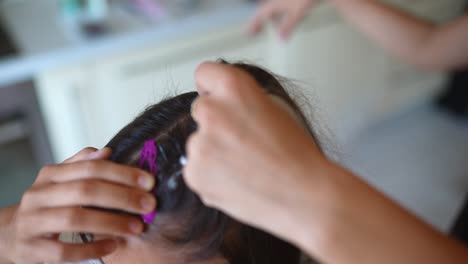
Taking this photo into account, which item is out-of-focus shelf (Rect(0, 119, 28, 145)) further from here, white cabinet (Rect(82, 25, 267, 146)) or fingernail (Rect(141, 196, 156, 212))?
fingernail (Rect(141, 196, 156, 212))

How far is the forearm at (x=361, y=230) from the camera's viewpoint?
366mm

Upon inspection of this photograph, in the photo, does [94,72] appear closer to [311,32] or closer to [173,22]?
[173,22]

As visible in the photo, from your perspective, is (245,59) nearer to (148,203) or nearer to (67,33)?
(67,33)

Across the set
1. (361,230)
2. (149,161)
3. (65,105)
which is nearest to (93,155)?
(149,161)

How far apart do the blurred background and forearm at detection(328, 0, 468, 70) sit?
0.21 metres

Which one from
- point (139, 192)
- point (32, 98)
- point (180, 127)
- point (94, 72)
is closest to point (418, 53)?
point (180, 127)

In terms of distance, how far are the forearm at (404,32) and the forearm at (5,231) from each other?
83 centimetres

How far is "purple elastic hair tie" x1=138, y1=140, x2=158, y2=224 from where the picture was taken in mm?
552

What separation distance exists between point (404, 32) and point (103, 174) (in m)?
0.85

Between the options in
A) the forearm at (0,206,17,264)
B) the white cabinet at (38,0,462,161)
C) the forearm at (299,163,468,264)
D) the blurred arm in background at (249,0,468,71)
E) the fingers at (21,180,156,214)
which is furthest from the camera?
the white cabinet at (38,0,462,161)

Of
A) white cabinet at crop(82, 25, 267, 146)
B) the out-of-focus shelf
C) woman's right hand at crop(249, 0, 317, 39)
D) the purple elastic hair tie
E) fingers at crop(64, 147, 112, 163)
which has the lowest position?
the out-of-focus shelf

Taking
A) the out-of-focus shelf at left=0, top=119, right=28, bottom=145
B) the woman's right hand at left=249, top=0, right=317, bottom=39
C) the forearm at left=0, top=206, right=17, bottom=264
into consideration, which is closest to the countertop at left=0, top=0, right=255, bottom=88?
the out-of-focus shelf at left=0, top=119, right=28, bottom=145

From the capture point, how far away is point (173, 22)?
4.97ft

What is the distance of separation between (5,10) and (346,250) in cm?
165
